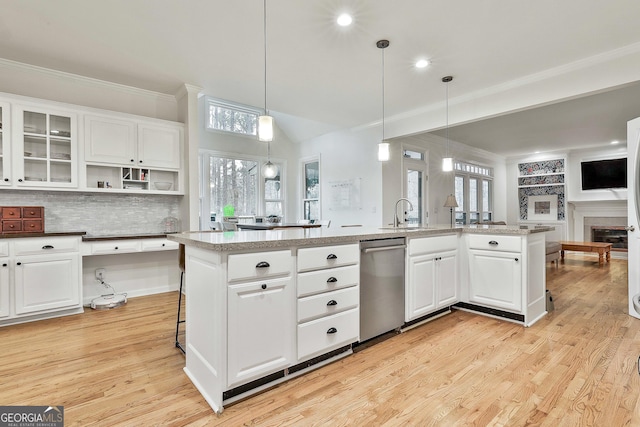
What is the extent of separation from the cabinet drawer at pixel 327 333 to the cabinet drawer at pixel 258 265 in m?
0.43

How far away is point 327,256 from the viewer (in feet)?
7.06

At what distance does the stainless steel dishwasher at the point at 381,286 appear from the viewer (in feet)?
8.01

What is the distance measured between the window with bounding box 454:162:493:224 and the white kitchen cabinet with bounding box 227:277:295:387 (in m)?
6.42

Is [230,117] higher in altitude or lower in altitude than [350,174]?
higher

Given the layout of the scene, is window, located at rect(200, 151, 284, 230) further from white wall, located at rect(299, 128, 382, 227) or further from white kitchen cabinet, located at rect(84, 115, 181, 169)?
white kitchen cabinet, located at rect(84, 115, 181, 169)

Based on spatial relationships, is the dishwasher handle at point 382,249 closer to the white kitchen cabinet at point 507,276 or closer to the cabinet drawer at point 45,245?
the white kitchen cabinet at point 507,276

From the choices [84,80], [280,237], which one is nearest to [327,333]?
[280,237]

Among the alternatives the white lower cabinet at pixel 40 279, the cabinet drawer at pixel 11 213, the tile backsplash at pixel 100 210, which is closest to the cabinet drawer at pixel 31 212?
the cabinet drawer at pixel 11 213

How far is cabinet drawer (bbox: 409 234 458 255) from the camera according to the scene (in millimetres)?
2846

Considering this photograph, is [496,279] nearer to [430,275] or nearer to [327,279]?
[430,275]

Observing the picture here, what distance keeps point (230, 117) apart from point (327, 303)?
534 cm

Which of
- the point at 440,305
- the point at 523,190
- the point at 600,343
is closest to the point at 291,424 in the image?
the point at 440,305

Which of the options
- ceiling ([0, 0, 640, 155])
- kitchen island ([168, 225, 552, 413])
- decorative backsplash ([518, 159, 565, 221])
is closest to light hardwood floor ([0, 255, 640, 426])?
kitchen island ([168, 225, 552, 413])

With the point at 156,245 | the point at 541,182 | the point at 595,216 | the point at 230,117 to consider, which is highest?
the point at 230,117
